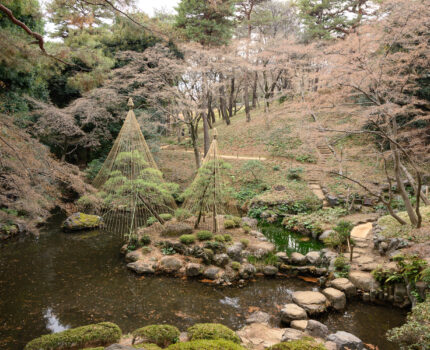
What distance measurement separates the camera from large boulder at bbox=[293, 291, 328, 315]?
15.3 ft

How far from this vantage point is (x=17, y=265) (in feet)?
20.6

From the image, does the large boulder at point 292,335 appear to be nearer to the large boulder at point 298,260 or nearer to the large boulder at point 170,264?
the large boulder at point 298,260

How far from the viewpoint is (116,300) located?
509 cm

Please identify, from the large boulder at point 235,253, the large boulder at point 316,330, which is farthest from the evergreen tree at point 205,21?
the large boulder at point 316,330

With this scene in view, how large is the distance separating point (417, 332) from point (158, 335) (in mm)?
2812

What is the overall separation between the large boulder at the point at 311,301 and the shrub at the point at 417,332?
150 centimetres

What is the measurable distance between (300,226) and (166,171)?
816 cm

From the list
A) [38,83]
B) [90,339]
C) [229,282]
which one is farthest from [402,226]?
[38,83]

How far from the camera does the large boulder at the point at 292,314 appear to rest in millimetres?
4426

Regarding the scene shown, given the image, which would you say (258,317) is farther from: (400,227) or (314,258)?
(400,227)

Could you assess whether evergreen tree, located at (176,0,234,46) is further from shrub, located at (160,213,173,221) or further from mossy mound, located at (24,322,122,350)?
mossy mound, located at (24,322,122,350)

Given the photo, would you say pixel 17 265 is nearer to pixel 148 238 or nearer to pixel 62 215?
pixel 148 238

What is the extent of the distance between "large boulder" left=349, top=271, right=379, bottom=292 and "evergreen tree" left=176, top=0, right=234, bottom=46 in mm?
12850

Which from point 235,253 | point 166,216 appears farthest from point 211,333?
point 166,216
